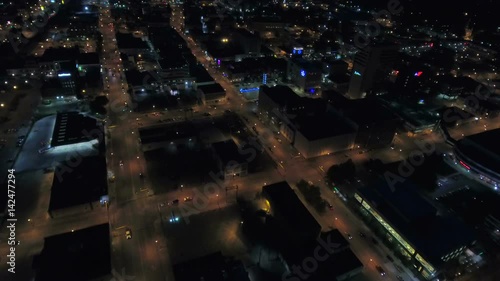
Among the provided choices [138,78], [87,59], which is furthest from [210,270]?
[87,59]

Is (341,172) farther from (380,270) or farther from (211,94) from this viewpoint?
(211,94)

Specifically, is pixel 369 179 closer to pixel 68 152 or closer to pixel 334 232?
pixel 334 232

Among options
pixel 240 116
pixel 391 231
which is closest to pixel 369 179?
pixel 391 231

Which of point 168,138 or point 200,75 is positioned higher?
point 200,75

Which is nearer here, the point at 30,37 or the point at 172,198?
the point at 172,198

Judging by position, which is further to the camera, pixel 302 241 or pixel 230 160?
pixel 230 160

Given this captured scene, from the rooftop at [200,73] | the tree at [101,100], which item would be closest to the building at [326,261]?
the tree at [101,100]

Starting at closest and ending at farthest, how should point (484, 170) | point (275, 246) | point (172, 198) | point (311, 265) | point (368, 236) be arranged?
point (311, 265)
point (275, 246)
point (368, 236)
point (172, 198)
point (484, 170)
